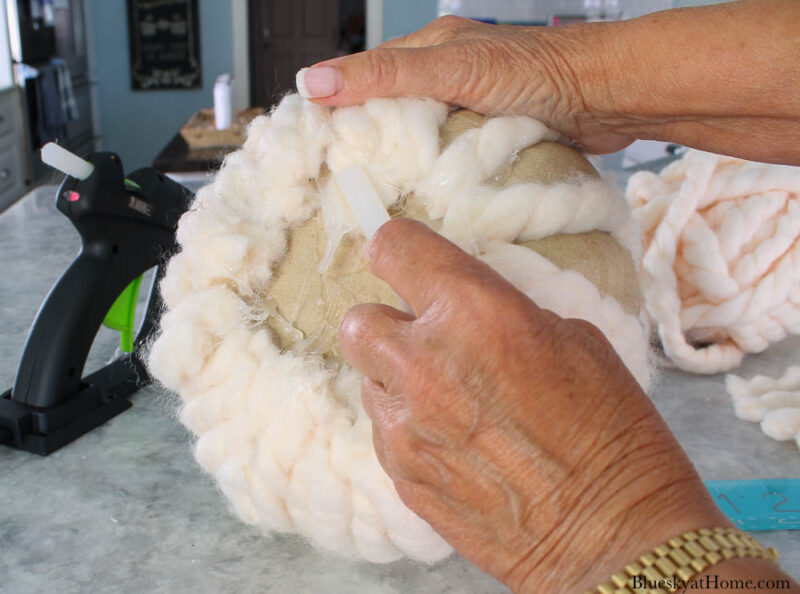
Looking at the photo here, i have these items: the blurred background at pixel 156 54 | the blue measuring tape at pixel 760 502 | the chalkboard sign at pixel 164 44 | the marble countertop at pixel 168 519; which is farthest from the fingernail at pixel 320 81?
the chalkboard sign at pixel 164 44

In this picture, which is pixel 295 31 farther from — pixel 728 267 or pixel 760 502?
pixel 760 502

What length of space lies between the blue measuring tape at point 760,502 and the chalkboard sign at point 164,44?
623 cm

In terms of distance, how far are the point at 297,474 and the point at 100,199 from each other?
52 centimetres

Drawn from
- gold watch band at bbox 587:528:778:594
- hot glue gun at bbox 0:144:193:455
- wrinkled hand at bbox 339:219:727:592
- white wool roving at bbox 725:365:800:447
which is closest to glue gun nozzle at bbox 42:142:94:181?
hot glue gun at bbox 0:144:193:455

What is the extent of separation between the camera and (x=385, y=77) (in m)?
0.73

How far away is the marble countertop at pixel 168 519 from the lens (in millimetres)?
703

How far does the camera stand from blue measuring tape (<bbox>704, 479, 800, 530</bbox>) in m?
0.78

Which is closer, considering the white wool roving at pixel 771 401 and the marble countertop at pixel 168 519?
the marble countertop at pixel 168 519

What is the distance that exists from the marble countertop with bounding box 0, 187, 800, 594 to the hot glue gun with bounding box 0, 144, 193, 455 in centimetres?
3

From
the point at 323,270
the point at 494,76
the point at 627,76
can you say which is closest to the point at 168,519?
the point at 323,270

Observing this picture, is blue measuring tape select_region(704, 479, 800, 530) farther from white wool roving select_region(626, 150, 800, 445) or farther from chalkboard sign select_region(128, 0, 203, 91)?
chalkboard sign select_region(128, 0, 203, 91)

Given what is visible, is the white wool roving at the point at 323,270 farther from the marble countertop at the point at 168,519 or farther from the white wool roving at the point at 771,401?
the white wool roving at the point at 771,401

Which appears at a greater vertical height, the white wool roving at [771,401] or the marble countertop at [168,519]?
the white wool roving at [771,401]

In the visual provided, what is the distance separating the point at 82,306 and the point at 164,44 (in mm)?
5855
